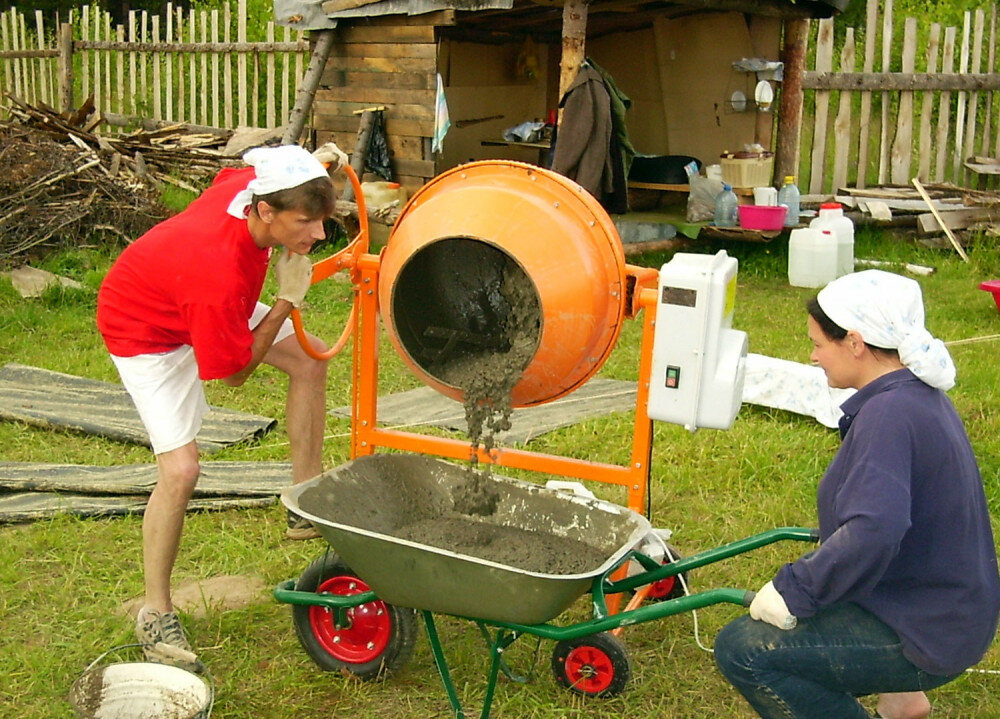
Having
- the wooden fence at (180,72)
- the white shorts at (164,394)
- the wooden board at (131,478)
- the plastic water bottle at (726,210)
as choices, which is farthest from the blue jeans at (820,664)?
the wooden fence at (180,72)

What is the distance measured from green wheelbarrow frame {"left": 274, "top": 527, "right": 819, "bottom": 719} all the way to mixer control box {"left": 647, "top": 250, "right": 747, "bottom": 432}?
356 mm

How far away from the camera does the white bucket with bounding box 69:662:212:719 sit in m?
2.63

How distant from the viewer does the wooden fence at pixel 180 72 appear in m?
10.3

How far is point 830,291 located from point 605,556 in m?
0.95

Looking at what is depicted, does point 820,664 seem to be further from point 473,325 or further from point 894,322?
point 473,325

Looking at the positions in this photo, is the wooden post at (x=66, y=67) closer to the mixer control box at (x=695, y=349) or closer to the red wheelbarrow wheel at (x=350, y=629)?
the red wheelbarrow wheel at (x=350, y=629)

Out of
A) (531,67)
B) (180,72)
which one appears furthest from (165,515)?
(180,72)

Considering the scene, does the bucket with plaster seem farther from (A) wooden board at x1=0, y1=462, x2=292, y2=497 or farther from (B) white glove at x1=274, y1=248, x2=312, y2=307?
(A) wooden board at x1=0, y1=462, x2=292, y2=497

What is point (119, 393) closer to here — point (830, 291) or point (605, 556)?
point (605, 556)

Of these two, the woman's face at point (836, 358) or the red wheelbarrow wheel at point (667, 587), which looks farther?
the red wheelbarrow wheel at point (667, 587)

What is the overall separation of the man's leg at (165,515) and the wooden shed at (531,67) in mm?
5168

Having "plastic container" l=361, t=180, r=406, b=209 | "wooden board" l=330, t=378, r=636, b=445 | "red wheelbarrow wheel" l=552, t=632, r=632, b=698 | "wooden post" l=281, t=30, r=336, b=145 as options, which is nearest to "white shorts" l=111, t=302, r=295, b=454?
"red wheelbarrow wheel" l=552, t=632, r=632, b=698

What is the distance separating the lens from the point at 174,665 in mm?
2914

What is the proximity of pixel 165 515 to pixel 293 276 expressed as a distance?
2.34ft
